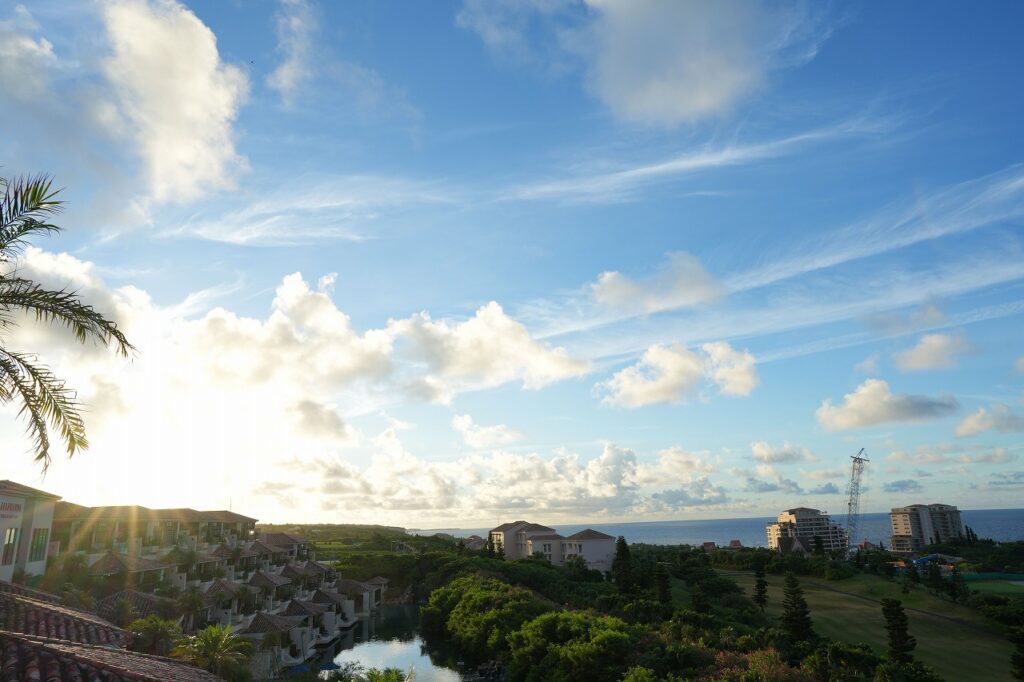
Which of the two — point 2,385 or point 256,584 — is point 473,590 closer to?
point 256,584

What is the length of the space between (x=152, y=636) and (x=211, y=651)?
2261 millimetres

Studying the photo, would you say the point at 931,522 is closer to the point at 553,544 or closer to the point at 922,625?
the point at 553,544

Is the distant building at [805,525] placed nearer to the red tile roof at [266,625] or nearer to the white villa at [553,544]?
the white villa at [553,544]

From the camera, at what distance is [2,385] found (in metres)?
10.2

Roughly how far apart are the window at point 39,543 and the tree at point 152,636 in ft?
22.6

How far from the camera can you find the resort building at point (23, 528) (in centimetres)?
2472

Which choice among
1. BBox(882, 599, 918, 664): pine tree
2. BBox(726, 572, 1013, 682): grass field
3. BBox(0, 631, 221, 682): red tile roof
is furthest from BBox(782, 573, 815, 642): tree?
BBox(0, 631, 221, 682): red tile roof

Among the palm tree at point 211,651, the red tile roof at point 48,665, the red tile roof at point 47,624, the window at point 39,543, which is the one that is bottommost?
the palm tree at point 211,651

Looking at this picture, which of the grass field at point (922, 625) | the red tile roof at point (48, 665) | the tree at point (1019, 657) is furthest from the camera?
the grass field at point (922, 625)

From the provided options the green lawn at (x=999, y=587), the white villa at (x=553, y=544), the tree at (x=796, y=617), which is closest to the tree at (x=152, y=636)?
the tree at (x=796, y=617)

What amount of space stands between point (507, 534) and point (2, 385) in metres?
97.7

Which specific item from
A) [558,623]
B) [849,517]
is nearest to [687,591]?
[558,623]

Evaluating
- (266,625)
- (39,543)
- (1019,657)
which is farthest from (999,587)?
(39,543)

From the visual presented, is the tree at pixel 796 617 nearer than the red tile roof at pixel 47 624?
No
